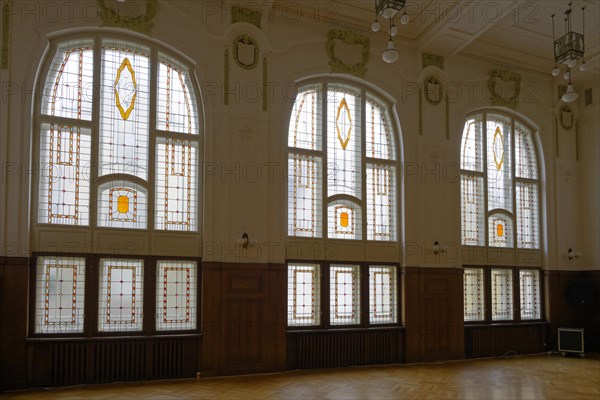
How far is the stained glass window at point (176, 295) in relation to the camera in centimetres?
900

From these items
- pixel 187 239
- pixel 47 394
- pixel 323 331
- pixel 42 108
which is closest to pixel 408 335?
pixel 323 331

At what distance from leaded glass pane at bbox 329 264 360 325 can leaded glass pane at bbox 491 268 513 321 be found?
3.37m

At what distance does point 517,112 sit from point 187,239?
781cm

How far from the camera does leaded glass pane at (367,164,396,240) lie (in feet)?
35.8

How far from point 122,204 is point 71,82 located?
2.01 m

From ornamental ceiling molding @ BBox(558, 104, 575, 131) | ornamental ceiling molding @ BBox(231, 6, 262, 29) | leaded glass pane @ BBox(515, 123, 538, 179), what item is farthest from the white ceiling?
leaded glass pane @ BBox(515, 123, 538, 179)

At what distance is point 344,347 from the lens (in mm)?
10281

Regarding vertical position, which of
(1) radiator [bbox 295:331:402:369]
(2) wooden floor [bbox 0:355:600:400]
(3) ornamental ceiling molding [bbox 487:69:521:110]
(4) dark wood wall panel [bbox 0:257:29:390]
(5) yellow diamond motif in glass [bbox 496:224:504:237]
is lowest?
(2) wooden floor [bbox 0:355:600:400]

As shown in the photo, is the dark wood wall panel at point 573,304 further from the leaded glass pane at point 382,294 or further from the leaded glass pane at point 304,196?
the leaded glass pane at point 304,196

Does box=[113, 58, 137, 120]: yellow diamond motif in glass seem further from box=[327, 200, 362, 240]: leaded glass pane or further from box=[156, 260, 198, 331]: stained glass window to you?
box=[327, 200, 362, 240]: leaded glass pane

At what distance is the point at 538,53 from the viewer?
40.6 ft

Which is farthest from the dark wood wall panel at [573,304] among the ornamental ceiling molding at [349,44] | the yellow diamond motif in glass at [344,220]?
the ornamental ceiling molding at [349,44]

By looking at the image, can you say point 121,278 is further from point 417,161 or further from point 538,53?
point 538,53

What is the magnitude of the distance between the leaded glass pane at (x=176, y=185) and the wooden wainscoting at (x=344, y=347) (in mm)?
2652
